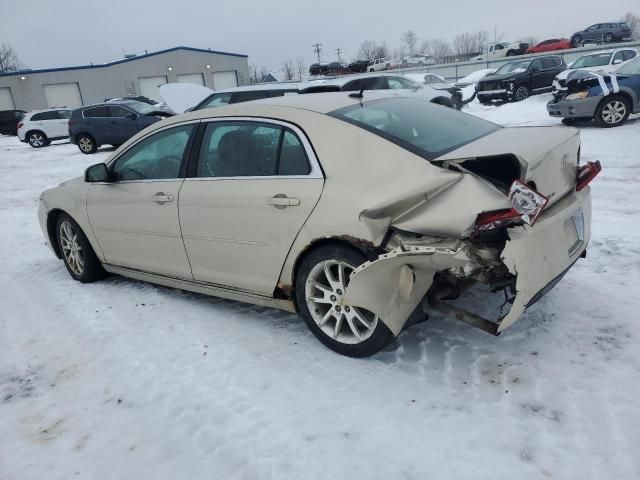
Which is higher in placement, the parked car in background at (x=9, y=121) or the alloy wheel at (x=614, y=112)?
the parked car in background at (x=9, y=121)

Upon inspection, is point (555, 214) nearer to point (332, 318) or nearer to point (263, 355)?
point (332, 318)

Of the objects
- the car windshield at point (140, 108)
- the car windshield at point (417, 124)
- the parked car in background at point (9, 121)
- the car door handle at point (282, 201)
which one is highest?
the parked car in background at point (9, 121)

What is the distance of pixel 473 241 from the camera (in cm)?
255

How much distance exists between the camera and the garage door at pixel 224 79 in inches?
1770

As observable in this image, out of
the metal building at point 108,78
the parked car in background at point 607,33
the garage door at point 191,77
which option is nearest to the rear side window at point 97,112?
the metal building at point 108,78

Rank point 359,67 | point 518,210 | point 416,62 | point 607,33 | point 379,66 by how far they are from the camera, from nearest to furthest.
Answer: point 518,210 → point 607,33 → point 379,66 → point 359,67 → point 416,62

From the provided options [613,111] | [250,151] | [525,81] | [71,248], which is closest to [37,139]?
[525,81]

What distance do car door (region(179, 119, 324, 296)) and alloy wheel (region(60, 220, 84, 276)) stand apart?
1.68 metres

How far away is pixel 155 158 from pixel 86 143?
1464 centimetres

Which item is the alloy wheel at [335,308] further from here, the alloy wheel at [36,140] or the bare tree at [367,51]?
the bare tree at [367,51]

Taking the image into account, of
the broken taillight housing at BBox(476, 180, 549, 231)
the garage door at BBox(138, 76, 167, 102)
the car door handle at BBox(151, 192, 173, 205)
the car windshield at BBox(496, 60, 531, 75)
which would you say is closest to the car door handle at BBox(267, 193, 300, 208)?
the car door handle at BBox(151, 192, 173, 205)

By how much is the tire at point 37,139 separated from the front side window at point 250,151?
21.8 metres

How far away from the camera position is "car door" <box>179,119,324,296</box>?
10.3 feet

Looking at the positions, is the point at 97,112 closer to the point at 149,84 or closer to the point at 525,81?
the point at 525,81
